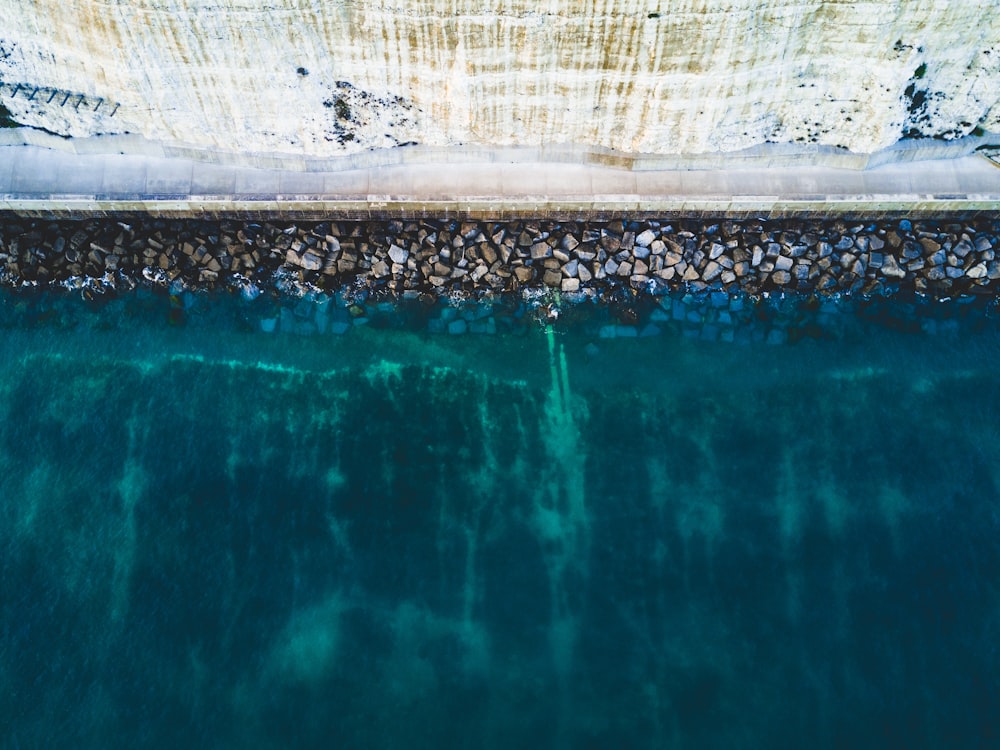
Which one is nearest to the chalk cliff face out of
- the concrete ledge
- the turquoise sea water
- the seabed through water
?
the concrete ledge

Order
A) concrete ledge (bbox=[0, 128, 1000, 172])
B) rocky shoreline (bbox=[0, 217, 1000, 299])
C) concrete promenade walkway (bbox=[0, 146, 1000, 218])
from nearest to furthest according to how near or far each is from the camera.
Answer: concrete ledge (bbox=[0, 128, 1000, 172]) → concrete promenade walkway (bbox=[0, 146, 1000, 218]) → rocky shoreline (bbox=[0, 217, 1000, 299])

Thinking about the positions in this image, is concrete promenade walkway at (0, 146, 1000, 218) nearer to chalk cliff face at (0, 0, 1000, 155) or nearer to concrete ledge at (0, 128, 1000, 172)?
concrete ledge at (0, 128, 1000, 172)

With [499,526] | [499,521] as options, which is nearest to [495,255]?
[499,521]

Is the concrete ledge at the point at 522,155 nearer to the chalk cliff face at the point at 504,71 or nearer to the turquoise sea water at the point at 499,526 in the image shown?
the chalk cliff face at the point at 504,71

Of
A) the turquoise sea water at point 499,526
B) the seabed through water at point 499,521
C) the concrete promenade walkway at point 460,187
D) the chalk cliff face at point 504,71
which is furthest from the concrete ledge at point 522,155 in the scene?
the turquoise sea water at point 499,526

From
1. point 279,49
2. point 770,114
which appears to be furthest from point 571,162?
point 279,49

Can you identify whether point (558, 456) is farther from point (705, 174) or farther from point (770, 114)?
point (770, 114)
